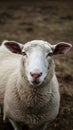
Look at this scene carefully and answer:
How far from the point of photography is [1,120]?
505 cm

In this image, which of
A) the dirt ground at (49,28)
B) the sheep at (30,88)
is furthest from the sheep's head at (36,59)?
the dirt ground at (49,28)

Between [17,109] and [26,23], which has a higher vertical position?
[26,23]

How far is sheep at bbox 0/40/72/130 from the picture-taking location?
3.84 m

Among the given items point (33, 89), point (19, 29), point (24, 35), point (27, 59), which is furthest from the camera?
point (19, 29)

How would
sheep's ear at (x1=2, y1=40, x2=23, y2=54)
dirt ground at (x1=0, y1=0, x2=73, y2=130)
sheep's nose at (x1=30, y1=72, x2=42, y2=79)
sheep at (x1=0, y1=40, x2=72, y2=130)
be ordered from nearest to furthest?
1. sheep's nose at (x1=30, y1=72, x2=42, y2=79)
2. sheep at (x1=0, y1=40, x2=72, y2=130)
3. sheep's ear at (x1=2, y1=40, x2=23, y2=54)
4. dirt ground at (x1=0, y1=0, x2=73, y2=130)

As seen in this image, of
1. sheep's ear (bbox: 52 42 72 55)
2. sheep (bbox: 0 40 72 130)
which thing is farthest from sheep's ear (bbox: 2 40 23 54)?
sheep's ear (bbox: 52 42 72 55)

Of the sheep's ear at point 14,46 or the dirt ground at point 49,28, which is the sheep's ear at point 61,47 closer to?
the sheep's ear at point 14,46

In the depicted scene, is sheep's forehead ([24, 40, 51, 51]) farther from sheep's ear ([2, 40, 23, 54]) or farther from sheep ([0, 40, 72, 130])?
sheep's ear ([2, 40, 23, 54])

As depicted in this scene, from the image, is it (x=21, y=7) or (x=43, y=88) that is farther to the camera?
(x=21, y=7)

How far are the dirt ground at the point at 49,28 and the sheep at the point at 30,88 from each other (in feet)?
2.27

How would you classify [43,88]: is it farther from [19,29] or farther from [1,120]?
[19,29]

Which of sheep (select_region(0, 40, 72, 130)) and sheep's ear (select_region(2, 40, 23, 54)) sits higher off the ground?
sheep's ear (select_region(2, 40, 23, 54))

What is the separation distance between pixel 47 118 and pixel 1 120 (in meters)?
0.98

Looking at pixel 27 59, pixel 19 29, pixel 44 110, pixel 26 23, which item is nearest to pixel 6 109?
pixel 44 110
